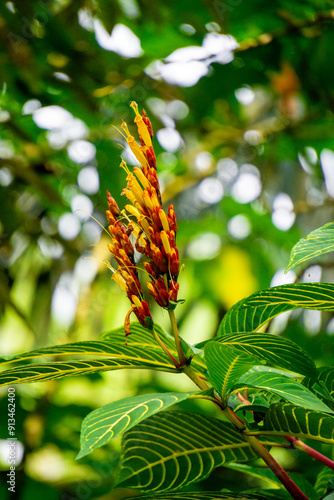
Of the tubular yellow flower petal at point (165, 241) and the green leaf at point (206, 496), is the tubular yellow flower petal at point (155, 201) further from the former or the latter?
the green leaf at point (206, 496)

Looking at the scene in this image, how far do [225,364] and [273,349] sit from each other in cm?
3

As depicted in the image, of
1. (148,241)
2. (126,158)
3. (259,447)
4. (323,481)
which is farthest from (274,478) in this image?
(126,158)

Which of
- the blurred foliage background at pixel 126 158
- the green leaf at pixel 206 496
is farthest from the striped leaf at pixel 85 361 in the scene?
the blurred foliage background at pixel 126 158

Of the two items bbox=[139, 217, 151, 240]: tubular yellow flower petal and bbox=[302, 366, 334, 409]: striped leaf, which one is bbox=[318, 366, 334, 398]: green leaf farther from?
bbox=[139, 217, 151, 240]: tubular yellow flower petal

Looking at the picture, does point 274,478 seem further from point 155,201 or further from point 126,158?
point 126,158

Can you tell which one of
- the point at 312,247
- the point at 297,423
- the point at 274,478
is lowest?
the point at 274,478

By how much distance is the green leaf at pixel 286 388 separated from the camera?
252 millimetres

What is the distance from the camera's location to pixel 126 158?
1.15m

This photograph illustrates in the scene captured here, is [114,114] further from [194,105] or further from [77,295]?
[77,295]

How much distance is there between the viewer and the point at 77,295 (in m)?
1.35

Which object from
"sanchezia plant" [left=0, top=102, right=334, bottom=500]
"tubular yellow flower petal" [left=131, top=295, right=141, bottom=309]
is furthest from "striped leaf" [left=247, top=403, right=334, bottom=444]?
"tubular yellow flower petal" [left=131, top=295, right=141, bottom=309]

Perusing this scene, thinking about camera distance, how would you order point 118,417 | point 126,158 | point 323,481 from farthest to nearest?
point 126,158, point 323,481, point 118,417

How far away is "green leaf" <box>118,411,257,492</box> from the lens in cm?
32

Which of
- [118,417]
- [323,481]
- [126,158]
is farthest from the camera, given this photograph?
[126,158]
